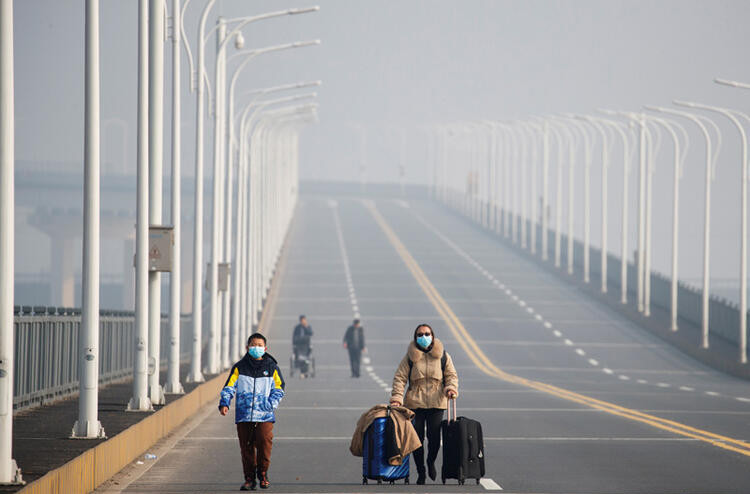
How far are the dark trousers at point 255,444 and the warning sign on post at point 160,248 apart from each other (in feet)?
25.8

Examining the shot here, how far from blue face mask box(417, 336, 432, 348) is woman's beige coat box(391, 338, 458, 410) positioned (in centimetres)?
7

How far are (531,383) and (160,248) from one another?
19.9m

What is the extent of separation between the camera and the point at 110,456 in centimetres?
Answer: 1591

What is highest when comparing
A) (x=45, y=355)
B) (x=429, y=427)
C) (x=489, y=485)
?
(x=45, y=355)

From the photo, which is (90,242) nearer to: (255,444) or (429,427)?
(255,444)

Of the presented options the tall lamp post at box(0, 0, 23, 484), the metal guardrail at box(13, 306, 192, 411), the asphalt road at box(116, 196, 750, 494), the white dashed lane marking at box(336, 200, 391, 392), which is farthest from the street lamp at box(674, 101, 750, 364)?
the tall lamp post at box(0, 0, 23, 484)

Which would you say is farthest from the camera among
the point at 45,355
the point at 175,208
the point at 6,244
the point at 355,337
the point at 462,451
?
the point at 355,337

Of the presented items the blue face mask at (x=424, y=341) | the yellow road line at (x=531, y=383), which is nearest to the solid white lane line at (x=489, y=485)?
the blue face mask at (x=424, y=341)

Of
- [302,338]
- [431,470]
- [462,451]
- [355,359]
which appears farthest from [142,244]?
[355,359]

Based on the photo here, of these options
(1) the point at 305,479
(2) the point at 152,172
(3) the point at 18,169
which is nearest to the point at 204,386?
(2) the point at 152,172

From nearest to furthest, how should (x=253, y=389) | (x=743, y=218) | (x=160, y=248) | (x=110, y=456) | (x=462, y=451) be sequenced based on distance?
1. (x=253, y=389)
2. (x=462, y=451)
3. (x=110, y=456)
4. (x=160, y=248)
5. (x=743, y=218)

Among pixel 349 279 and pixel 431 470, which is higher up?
pixel 349 279

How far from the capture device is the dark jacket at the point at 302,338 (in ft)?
143

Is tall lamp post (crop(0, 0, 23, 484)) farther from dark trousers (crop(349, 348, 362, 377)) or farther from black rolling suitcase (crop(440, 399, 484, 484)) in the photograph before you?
dark trousers (crop(349, 348, 362, 377))
